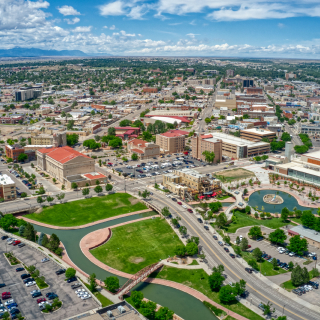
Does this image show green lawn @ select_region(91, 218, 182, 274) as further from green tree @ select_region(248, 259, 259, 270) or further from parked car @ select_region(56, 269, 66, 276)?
green tree @ select_region(248, 259, 259, 270)

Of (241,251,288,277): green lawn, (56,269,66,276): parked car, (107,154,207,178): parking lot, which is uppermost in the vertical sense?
(107,154,207,178): parking lot

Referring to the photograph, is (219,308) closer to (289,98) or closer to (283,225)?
(283,225)

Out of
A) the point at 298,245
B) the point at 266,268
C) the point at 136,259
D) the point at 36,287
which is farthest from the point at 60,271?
the point at 298,245

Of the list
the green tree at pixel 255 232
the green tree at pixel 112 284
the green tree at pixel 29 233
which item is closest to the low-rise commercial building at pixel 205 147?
the green tree at pixel 255 232

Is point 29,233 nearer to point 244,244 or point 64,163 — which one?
A: point 64,163

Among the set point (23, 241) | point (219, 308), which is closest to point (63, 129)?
point (23, 241)

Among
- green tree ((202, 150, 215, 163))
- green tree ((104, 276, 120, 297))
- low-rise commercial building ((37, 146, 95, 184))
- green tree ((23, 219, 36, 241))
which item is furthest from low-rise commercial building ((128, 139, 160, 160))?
green tree ((104, 276, 120, 297))

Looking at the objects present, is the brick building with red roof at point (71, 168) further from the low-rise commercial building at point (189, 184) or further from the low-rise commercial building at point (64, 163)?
the low-rise commercial building at point (189, 184)

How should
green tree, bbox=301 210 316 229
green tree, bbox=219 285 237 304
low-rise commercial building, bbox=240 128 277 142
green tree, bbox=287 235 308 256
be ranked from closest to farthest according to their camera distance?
green tree, bbox=219 285 237 304 < green tree, bbox=287 235 308 256 < green tree, bbox=301 210 316 229 < low-rise commercial building, bbox=240 128 277 142
